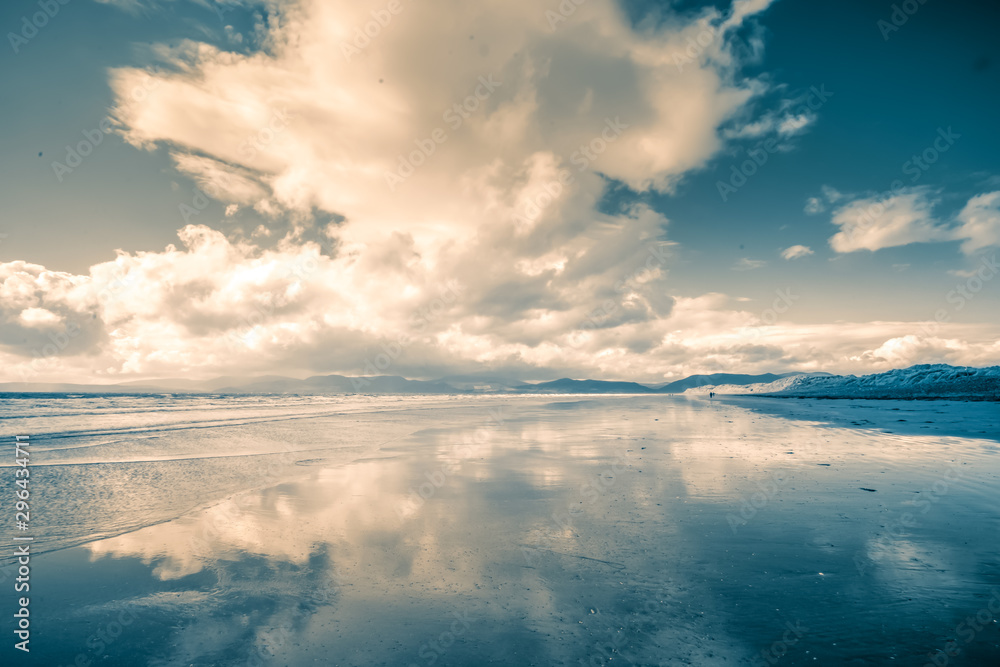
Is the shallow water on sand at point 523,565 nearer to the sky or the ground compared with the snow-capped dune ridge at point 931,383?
nearer to the ground

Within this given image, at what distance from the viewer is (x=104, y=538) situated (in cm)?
922

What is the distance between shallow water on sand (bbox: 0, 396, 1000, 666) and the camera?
5.23 meters

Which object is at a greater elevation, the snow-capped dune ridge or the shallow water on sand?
the snow-capped dune ridge

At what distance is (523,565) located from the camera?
7387 mm

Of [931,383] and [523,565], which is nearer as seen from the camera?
[523,565]

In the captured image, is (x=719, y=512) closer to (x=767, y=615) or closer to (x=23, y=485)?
(x=767, y=615)

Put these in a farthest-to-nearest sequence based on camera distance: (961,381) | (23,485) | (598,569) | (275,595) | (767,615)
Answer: (961,381) < (23,485) < (598,569) < (275,595) < (767,615)

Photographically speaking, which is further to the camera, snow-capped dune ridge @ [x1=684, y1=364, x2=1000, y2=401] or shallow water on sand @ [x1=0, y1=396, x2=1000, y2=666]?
snow-capped dune ridge @ [x1=684, y1=364, x2=1000, y2=401]

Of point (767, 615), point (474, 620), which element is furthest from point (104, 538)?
point (767, 615)

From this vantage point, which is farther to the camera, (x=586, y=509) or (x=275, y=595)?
(x=586, y=509)

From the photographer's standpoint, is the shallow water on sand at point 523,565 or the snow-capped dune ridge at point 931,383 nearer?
the shallow water on sand at point 523,565

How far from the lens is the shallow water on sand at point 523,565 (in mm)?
5230

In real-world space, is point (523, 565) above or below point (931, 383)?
below

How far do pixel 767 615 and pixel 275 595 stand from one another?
22.8ft
